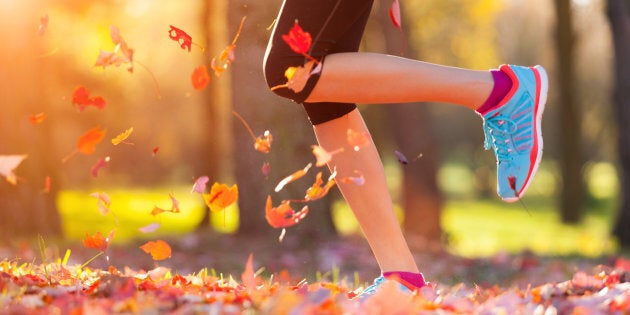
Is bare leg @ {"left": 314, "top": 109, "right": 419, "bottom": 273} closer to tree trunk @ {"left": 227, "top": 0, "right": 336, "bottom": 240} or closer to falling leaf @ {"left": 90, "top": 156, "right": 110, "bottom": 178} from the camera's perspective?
falling leaf @ {"left": 90, "top": 156, "right": 110, "bottom": 178}

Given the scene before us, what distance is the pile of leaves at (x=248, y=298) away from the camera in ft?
7.57

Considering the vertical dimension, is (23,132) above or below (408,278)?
above

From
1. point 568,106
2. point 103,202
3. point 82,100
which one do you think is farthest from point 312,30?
point 568,106

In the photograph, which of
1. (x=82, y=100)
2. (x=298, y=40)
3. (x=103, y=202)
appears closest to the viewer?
(x=298, y=40)

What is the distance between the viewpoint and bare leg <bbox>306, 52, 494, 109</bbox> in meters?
2.63

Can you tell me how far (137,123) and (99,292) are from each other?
26175mm

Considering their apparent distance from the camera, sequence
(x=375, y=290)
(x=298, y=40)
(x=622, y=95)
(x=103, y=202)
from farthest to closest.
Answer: (x=622, y=95)
(x=103, y=202)
(x=375, y=290)
(x=298, y=40)

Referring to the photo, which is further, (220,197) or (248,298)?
(220,197)

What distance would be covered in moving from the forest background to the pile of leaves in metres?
0.26

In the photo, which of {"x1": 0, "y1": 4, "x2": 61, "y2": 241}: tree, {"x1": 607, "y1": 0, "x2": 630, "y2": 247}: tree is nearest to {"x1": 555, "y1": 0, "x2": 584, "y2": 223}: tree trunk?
{"x1": 607, "y1": 0, "x2": 630, "y2": 247}: tree

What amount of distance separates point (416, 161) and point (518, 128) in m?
7.88

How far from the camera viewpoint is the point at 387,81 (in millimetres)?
2656

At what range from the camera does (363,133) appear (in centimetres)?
283

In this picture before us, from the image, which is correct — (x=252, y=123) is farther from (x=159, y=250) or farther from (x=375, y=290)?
(x=375, y=290)
